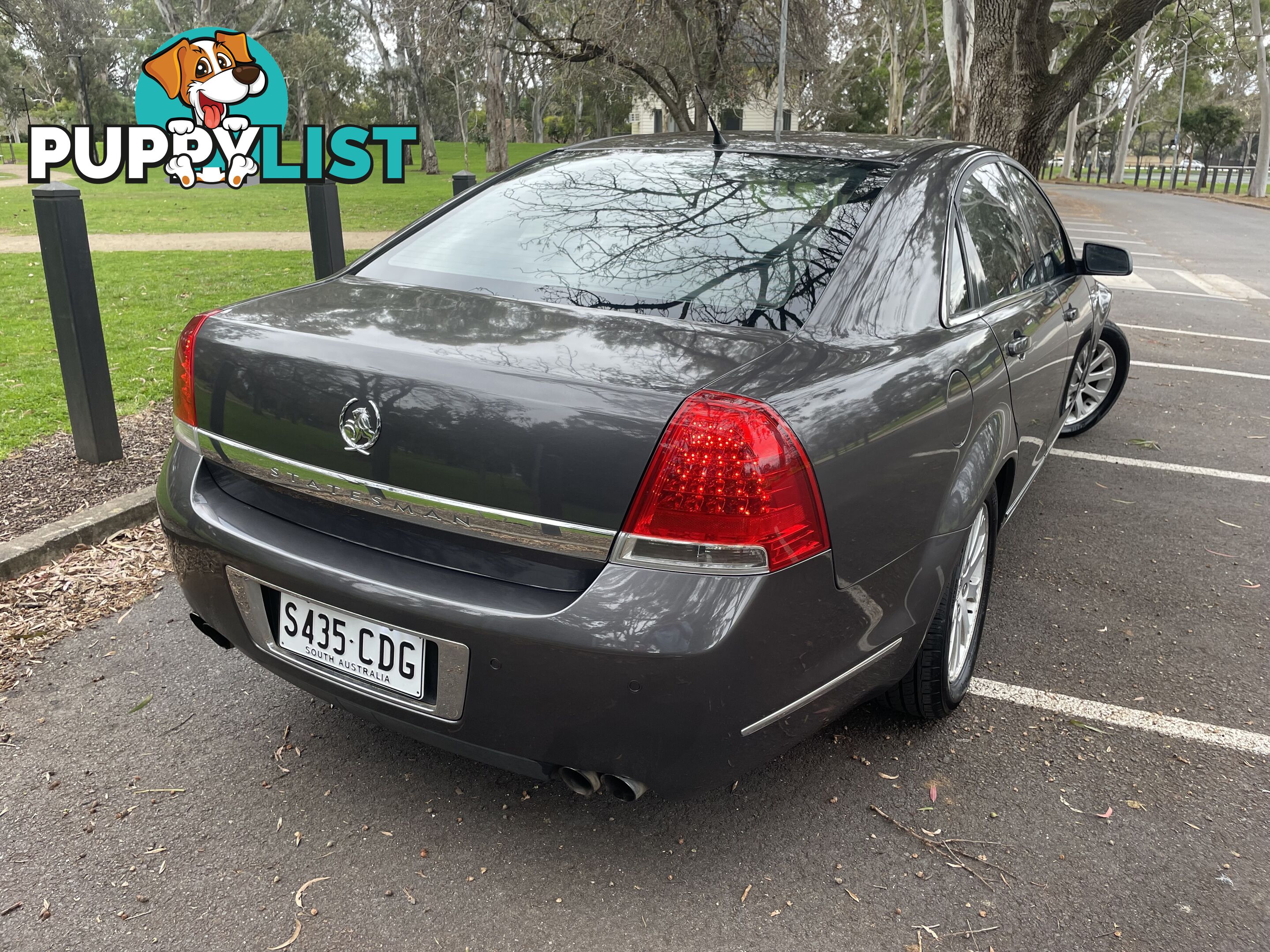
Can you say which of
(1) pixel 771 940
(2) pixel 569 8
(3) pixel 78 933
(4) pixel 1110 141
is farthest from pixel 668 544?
(4) pixel 1110 141

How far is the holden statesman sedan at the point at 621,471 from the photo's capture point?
6.25 feet

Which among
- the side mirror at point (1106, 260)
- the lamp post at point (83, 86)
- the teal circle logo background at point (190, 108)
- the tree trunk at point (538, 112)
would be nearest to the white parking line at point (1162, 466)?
the side mirror at point (1106, 260)

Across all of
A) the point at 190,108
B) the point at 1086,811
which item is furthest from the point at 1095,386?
the point at 190,108

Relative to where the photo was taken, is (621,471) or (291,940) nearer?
(621,471)

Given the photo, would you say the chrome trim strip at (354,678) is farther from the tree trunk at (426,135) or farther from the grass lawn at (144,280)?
the tree trunk at (426,135)

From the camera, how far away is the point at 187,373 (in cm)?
243

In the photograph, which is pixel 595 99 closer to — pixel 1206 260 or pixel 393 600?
pixel 1206 260

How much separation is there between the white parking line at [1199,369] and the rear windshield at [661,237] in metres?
6.08

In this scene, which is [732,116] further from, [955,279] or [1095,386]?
[955,279]

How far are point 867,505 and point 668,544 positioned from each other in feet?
1.67

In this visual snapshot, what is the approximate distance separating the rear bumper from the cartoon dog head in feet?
104

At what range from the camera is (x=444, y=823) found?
2.44 metres

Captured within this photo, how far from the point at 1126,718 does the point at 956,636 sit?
61 cm

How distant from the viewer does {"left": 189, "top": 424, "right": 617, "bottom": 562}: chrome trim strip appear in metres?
1.93
